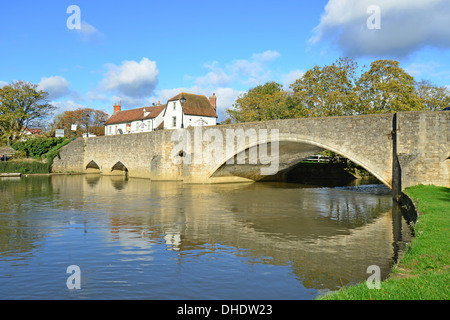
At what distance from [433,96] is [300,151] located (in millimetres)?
28747

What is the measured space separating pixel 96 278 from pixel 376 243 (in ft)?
27.8

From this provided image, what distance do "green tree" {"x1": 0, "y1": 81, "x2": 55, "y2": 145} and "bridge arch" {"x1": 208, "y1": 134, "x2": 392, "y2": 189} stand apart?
3983 cm

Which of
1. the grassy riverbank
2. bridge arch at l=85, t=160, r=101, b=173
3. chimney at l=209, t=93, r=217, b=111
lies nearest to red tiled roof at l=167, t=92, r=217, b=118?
chimney at l=209, t=93, r=217, b=111

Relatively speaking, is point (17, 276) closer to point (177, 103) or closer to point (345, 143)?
point (345, 143)

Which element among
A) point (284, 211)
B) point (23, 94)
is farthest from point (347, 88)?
point (23, 94)

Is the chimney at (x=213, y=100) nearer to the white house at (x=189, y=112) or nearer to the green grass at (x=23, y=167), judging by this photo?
the white house at (x=189, y=112)

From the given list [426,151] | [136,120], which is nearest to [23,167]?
[136,120]

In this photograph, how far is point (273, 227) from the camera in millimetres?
14930

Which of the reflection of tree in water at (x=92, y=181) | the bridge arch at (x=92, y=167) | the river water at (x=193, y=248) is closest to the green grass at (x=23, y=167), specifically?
the bridge arch at (x=92, y=167)

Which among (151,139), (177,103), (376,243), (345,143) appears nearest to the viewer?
(376,243)

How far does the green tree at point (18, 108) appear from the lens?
57188mm
